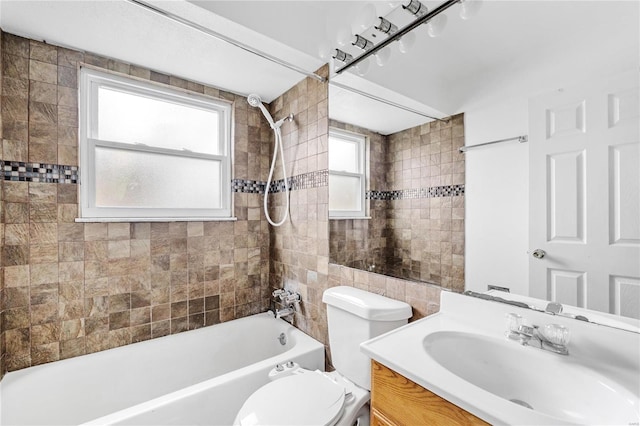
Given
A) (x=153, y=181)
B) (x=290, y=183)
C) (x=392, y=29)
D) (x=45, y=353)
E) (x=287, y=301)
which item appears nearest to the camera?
(x=392, y=29)

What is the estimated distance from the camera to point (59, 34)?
1498mm

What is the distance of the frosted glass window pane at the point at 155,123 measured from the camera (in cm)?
178

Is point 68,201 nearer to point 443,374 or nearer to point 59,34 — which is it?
point 59,34

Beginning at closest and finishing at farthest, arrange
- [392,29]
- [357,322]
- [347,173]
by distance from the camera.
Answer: [392,29] < [357,322] < [347,173]

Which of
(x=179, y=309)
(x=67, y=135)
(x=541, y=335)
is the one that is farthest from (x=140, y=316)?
(x=541, y=335)

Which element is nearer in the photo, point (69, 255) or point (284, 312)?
point (69, 255)

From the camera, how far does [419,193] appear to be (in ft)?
Answer: 4.16

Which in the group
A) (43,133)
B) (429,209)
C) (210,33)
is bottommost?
(429,209)

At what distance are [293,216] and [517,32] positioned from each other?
1587 mm

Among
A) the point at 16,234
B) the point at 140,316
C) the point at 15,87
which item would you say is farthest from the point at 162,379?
the point at 15,87

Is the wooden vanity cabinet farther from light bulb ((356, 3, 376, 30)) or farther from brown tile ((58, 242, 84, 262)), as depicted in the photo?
brown tile ((58, 242, 84, 262))

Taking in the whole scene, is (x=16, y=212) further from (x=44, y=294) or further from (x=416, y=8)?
(x=416, y=8)

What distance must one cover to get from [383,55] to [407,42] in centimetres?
14

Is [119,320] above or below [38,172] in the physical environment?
below
